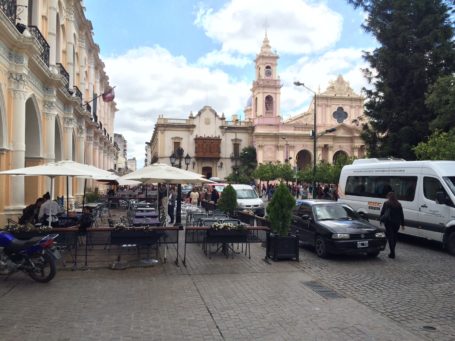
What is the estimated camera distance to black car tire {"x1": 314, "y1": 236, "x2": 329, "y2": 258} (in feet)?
37.7

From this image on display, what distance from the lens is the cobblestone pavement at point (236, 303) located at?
589 cm

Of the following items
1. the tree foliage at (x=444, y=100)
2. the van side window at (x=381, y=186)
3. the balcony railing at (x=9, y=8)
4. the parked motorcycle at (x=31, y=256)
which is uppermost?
the balcony railing at (x=9, y=8)

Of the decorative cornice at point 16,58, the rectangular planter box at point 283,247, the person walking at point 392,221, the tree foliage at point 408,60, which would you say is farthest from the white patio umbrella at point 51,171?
the tree foliage at point 408,60

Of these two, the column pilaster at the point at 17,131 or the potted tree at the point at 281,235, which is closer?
the potted tree at the point at 281,235

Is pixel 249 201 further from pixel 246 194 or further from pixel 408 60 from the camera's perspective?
pixel 408 60

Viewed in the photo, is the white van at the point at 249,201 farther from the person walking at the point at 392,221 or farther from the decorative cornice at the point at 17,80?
the decorative cornice at the point at 17,80

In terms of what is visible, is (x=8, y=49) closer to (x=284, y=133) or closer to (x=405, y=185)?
(x=405, y=185)

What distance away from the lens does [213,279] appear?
9016mm

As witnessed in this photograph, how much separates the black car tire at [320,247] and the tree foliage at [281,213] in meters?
1.12

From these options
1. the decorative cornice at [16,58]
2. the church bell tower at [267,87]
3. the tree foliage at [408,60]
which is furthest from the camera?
the church bell tower at [267,87]

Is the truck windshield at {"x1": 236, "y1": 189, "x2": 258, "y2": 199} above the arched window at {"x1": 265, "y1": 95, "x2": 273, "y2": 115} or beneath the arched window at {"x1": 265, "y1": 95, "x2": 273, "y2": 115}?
beneath

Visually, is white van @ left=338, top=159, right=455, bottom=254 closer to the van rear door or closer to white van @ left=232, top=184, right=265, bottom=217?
the van rear door

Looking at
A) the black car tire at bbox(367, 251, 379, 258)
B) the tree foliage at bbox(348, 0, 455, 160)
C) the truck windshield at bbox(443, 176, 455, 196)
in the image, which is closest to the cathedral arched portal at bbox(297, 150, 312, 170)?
the tree foliage at bbox(348, 0, 455, 160)

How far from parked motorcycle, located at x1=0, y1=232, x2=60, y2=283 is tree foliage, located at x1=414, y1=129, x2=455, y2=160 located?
1612cm
